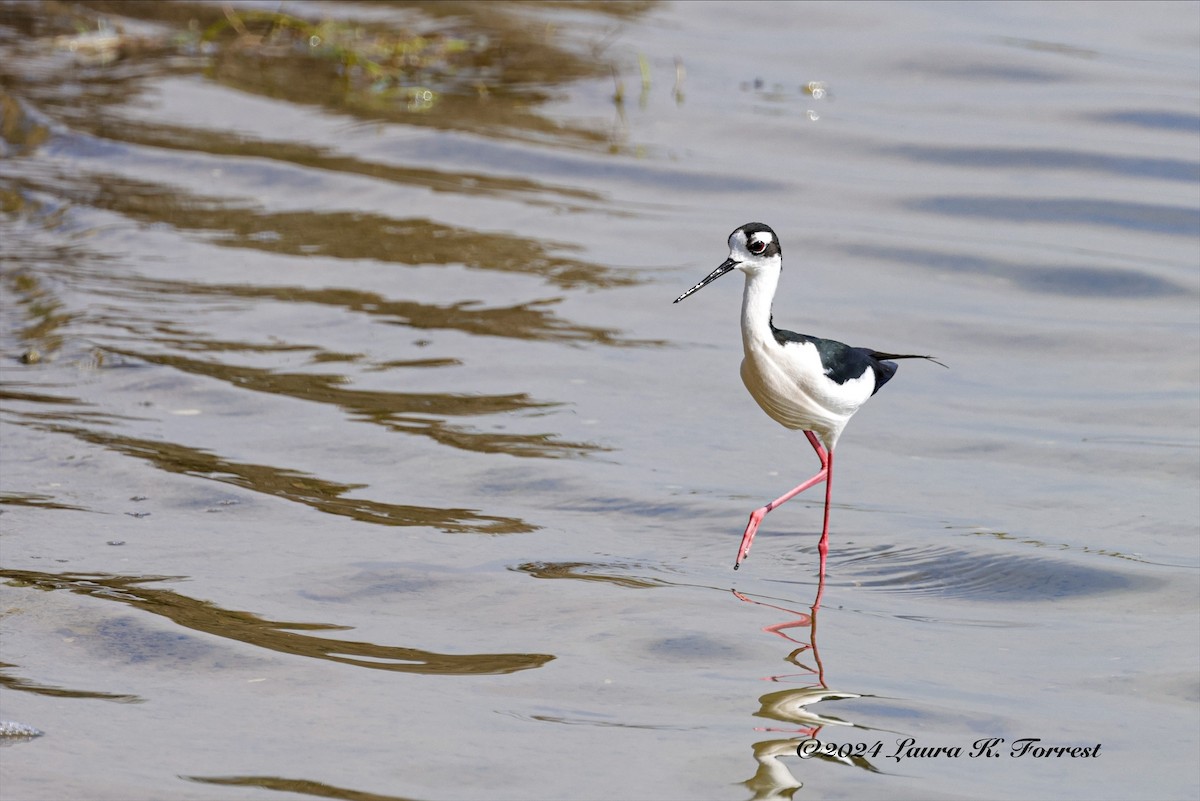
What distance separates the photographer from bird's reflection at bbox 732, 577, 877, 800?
150 inches

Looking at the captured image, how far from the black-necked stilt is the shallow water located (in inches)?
25.6

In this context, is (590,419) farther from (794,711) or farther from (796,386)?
(794,711)

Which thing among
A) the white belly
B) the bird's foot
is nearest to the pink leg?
the bird's foot

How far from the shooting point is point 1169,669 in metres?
4.42

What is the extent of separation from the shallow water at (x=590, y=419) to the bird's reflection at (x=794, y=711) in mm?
14

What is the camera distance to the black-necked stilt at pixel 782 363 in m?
4.55

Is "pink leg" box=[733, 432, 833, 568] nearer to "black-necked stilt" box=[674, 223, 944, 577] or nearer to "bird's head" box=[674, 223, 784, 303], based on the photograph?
"black-necked stilt" box=[674, 223, 944, 577]

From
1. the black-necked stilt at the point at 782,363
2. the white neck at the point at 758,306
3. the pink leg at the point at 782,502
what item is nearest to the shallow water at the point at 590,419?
the pink leg at the point at 782,502

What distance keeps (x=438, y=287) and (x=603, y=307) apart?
1.01 metres

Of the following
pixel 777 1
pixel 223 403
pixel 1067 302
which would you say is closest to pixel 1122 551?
pixel 1067 302

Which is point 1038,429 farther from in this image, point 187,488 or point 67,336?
point 67,336

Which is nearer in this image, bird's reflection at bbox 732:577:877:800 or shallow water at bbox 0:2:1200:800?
bird's reflection at bbox 732:577:877:800

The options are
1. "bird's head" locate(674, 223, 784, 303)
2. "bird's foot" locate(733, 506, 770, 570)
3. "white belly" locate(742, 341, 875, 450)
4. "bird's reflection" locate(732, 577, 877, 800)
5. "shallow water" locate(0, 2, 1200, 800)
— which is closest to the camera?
"bird's reflection" locate(732, 577, 877, 800)

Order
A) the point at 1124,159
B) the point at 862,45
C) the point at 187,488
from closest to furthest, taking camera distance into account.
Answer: the point at 187,488, the point at 1124,159, the point at 862,45
